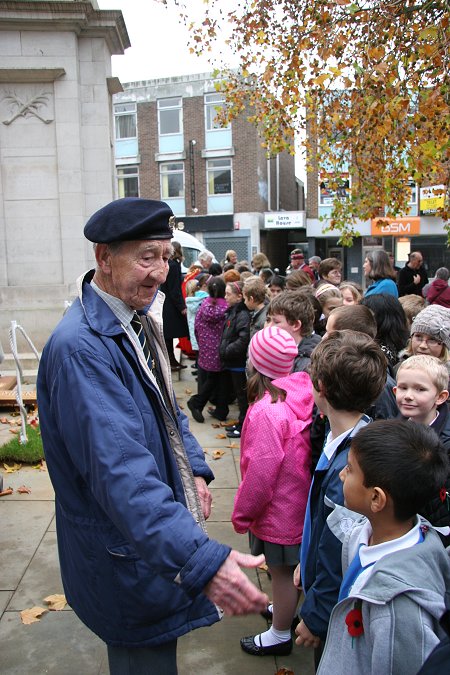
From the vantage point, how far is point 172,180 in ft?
108

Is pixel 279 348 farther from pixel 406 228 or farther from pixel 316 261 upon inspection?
pixel 406 228

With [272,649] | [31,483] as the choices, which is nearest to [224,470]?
[31,483]

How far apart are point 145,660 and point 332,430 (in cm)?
117

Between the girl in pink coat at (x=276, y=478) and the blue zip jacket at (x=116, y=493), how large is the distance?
2.82ft

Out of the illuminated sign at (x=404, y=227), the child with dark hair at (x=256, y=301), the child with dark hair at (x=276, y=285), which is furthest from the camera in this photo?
the illuminated sign at (x=404, y=227)

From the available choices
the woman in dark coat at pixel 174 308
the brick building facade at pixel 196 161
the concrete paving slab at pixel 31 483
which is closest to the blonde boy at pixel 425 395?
the concrete paving slab at pixel 31 483

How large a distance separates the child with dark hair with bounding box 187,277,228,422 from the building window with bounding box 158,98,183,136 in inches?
1083

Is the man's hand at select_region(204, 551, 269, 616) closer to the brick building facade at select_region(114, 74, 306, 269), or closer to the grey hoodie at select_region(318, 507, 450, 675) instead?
the grey hoodie at select_region(318, 507, 450, 675)

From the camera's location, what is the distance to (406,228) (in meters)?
29.7

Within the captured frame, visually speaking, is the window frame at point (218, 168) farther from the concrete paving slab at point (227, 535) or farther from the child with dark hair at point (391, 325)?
the concrete paving slab at point (227, 535)

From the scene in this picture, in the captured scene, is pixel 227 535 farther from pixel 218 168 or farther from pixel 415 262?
pixel 218 168

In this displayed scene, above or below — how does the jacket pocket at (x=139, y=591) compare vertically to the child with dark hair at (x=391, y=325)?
below

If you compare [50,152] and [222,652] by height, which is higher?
[50,152]

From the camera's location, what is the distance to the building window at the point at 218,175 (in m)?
32.1
